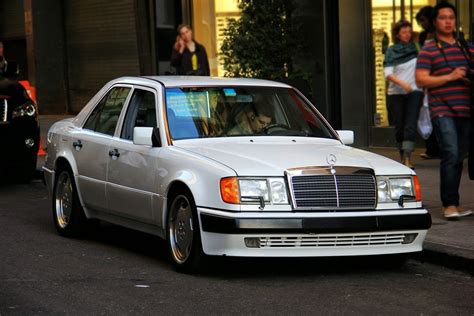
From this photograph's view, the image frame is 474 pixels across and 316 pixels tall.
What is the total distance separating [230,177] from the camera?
7566 millimetres

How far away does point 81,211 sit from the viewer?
9.74 m

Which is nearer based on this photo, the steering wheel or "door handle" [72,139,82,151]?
the steering wheel

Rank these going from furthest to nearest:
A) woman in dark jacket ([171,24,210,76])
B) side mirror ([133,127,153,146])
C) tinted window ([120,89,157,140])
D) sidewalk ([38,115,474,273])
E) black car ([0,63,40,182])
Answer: woman in dark jacket ([171,24,210,76]) < black car ([0,63,40,182]) < tinted window ([120,89,157,140]) < side mirror ([133,127,153,146]) < sidewalk ([38,115,474,273])

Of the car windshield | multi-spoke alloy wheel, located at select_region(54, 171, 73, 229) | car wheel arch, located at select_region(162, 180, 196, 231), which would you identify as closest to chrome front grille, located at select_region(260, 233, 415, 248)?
car wheel arch, located at select_region(162, 180, 196, 231)

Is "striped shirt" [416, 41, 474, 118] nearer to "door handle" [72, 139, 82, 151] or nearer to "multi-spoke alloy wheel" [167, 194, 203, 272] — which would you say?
"multi-spoke alloy wheel" [167, 194, 203, 272]

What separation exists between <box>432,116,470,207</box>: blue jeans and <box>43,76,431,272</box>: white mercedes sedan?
1131 mm

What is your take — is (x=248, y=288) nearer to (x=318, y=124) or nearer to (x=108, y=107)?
(x=318, y=124)

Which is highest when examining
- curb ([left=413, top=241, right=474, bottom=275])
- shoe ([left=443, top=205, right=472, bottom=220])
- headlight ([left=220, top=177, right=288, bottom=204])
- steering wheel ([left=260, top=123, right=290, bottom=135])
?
steering wheel ([left=260, top=123, right=290, bottom=135])

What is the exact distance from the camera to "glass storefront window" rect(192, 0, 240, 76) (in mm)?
20422

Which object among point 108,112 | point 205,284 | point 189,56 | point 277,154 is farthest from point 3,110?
point 205,284

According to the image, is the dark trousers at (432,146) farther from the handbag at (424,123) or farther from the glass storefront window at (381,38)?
the handbag at (424,123)

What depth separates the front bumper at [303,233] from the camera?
24.5 ft

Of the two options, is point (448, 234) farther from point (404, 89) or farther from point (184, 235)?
point (404, 89)

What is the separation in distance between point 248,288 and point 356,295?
29.3 inches
